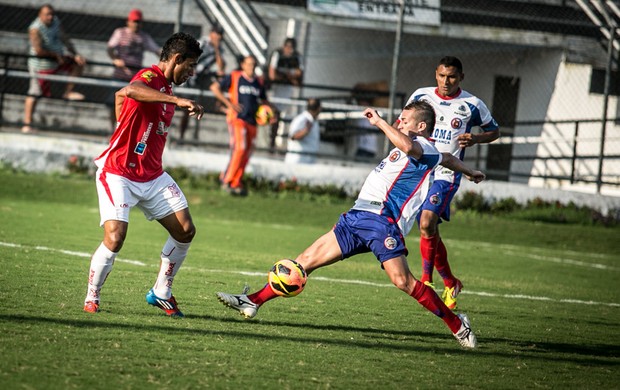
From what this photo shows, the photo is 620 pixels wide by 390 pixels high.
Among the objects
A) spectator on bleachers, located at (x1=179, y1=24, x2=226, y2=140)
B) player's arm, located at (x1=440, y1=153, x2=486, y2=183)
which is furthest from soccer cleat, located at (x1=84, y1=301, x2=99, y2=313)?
spectator on bleachers, located at (x1=179, y1=24, x2=226, y2=140)

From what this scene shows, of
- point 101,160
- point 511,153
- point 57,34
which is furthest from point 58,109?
point 101,160

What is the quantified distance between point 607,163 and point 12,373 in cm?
1950

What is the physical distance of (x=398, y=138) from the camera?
708 cm

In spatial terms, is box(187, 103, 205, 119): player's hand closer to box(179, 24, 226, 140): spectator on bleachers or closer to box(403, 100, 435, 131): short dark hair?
box(403, 100, 435, 131): short dark hair

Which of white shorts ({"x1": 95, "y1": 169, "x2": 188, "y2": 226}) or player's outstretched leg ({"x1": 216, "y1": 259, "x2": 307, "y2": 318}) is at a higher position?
white shorts ({"x1": 95, "y1": 169, "x2": 188, "y2": 226})

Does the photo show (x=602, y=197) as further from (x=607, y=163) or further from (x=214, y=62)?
(x=214, y=62)

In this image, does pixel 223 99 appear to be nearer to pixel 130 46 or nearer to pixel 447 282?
pixel 130 46

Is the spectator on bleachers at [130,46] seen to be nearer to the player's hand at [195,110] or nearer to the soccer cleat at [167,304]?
the soccer cleat at [167,304]

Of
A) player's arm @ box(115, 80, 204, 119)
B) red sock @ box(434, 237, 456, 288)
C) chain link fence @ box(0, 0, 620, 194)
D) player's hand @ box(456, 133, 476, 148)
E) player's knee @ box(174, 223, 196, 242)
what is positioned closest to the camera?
player's arm @ box(115, 80, 204, 119)

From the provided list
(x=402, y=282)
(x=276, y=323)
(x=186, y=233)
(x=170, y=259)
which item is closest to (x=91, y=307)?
(x=170, y=259)

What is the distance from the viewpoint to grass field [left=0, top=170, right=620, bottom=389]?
5.76 m

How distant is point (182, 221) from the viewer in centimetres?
761

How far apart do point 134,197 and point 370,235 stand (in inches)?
68.9

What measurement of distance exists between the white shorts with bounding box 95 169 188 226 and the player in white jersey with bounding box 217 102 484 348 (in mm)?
776
